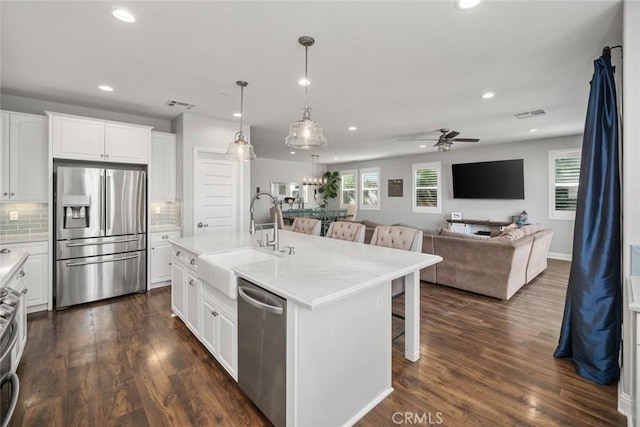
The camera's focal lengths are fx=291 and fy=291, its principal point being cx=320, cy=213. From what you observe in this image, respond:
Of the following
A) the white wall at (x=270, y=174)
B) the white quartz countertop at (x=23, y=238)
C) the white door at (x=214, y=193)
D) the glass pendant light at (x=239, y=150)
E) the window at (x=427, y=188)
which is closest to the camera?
the glass pendant light at (x=239, y=150)

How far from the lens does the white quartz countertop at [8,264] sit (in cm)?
198

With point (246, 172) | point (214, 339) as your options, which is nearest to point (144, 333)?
point (214, 339)

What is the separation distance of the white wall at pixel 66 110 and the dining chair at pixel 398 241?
4.03 m

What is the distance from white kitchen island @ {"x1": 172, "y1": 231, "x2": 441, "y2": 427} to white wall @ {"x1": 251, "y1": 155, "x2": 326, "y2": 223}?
24.0ft

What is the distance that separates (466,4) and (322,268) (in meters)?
2.02

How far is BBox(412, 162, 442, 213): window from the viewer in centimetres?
832

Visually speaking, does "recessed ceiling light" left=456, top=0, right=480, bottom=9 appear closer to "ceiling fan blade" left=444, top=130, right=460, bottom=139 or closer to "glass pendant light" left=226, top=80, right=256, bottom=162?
"glass pendant light" left=226, top=80, right=256, bottom=162

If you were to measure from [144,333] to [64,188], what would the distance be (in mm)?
2159

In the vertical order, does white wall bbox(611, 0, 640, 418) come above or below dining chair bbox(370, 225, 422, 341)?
above

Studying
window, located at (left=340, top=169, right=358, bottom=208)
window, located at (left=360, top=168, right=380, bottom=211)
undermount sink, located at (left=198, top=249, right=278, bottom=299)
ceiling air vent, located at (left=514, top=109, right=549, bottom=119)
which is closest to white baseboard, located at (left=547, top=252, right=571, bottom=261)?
ceiling air vent, located at (left=514, top=109, right=549, bottom=119)

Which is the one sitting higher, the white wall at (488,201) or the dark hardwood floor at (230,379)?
the white wall at (488,201)

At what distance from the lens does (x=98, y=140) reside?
3.89 metres

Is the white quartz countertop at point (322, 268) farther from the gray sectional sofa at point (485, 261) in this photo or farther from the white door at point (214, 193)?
the gray sectional sofa at point (485, 261)

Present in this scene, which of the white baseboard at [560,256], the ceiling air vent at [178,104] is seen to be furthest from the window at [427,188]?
the ceiling air vent at [178,104]
